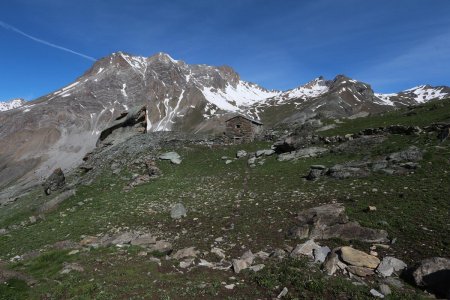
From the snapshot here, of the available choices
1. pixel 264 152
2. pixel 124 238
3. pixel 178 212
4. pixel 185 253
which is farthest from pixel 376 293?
pixel 264 152

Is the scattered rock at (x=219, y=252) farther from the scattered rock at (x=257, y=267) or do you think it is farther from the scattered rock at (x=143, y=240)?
the scattered rock at (x=143, y=240)

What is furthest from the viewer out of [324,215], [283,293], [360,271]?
Result: [324,215]

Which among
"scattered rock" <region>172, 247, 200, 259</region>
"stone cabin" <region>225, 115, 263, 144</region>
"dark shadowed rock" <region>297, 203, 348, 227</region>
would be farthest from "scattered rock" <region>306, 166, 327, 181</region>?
"stone cabin" <region>225, 115, 263, 144</region>

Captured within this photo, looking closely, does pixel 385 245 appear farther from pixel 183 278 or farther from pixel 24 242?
pixel 24 242

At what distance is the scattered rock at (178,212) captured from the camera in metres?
22.3

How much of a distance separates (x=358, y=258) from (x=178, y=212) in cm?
1215

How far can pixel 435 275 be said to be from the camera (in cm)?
1180

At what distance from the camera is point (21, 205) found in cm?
3566

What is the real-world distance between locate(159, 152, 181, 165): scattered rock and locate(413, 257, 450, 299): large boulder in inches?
1134

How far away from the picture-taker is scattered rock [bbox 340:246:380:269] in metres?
13.4

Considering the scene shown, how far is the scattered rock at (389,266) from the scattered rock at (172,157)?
2743cm

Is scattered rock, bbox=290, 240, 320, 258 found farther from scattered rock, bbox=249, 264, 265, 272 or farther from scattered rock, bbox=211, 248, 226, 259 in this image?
scattered rock, bbox=211, 248, 226, 259

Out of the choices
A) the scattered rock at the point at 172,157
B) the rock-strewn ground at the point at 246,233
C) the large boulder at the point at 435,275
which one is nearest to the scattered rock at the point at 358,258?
the rock-strewn ground at the point at 246,233

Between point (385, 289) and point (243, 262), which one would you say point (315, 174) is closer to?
point (243, 262)
